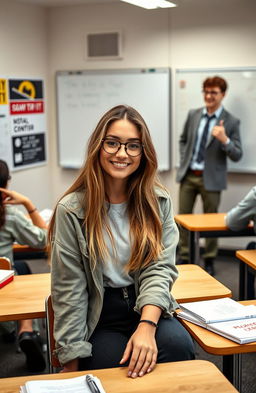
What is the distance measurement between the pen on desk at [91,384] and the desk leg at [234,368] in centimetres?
65

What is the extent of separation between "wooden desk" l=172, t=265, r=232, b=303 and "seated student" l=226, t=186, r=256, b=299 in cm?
75

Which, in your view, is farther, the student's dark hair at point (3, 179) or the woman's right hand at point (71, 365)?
the student's dark hair at point (3, 179)

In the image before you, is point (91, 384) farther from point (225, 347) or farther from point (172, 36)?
point (172, 36)

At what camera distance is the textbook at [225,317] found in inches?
74.2

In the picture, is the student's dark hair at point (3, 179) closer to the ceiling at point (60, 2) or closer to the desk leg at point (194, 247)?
the desk leg at point (194, 247)

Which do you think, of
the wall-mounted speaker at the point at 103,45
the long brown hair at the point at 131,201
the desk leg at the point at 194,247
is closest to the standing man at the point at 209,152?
the desk leg at the point at 194,247

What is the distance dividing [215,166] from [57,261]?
3.25 meters

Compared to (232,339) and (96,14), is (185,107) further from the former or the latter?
(232,339)

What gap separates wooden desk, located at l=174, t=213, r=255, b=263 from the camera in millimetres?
3703

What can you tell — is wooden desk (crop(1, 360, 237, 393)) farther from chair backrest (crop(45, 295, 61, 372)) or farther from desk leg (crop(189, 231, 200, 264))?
desk leg (crop(189, 231, 200, 264))

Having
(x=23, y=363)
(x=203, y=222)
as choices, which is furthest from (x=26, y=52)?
(x=23, y=363)

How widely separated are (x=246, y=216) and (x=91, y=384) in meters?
2.10

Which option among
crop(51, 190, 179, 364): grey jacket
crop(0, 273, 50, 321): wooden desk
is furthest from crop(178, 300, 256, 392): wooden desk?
crop(0, 273, 50, 321): wooden desk

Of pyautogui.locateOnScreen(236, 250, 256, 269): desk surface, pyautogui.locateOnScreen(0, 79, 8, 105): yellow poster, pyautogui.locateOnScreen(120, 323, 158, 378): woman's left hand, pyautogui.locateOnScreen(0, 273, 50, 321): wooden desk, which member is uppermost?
pyautogui.locateOnScreen(0, 79, 8, 105): yellow poster
